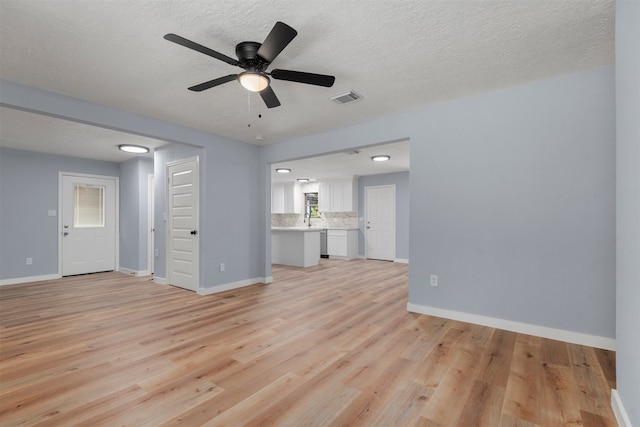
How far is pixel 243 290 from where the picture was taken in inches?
190

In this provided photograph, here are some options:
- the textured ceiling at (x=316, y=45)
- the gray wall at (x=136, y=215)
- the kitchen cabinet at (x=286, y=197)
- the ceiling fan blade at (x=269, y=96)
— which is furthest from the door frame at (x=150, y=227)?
the ceiling fan blade at (x=269, y=96)

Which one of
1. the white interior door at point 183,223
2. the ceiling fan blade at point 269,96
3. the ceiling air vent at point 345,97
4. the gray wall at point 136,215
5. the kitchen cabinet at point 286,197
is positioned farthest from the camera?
the kitchen cabinet at point 286,197

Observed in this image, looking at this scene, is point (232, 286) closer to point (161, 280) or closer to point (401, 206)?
point (161, 280)

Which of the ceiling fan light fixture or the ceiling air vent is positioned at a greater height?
the ceiling air vent

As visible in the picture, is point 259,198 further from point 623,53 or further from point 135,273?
point 623,53

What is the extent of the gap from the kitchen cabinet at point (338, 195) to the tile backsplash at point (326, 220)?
40 centimetres

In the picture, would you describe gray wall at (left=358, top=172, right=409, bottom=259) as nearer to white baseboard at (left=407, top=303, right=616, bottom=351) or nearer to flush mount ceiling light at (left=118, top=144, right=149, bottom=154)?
white baseboard at (left=407, top=303, right=616, bottom=351)

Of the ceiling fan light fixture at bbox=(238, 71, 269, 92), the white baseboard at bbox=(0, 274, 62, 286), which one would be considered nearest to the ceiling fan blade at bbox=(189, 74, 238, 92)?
the ceiling fan light fixture at bbox=(238, 71, 269, 92)

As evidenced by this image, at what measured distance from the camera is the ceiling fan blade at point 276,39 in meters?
1.74

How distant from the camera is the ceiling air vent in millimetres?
3170

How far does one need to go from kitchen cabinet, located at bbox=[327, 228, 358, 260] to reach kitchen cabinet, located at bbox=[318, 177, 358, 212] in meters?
0.71

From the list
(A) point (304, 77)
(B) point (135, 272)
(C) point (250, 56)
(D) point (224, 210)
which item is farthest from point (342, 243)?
(C) point (250, 56)

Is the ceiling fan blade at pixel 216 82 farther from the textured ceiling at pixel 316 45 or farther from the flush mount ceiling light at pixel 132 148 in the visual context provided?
the flush mount ceiling light at pixel 132 148

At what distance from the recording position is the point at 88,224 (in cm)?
655
